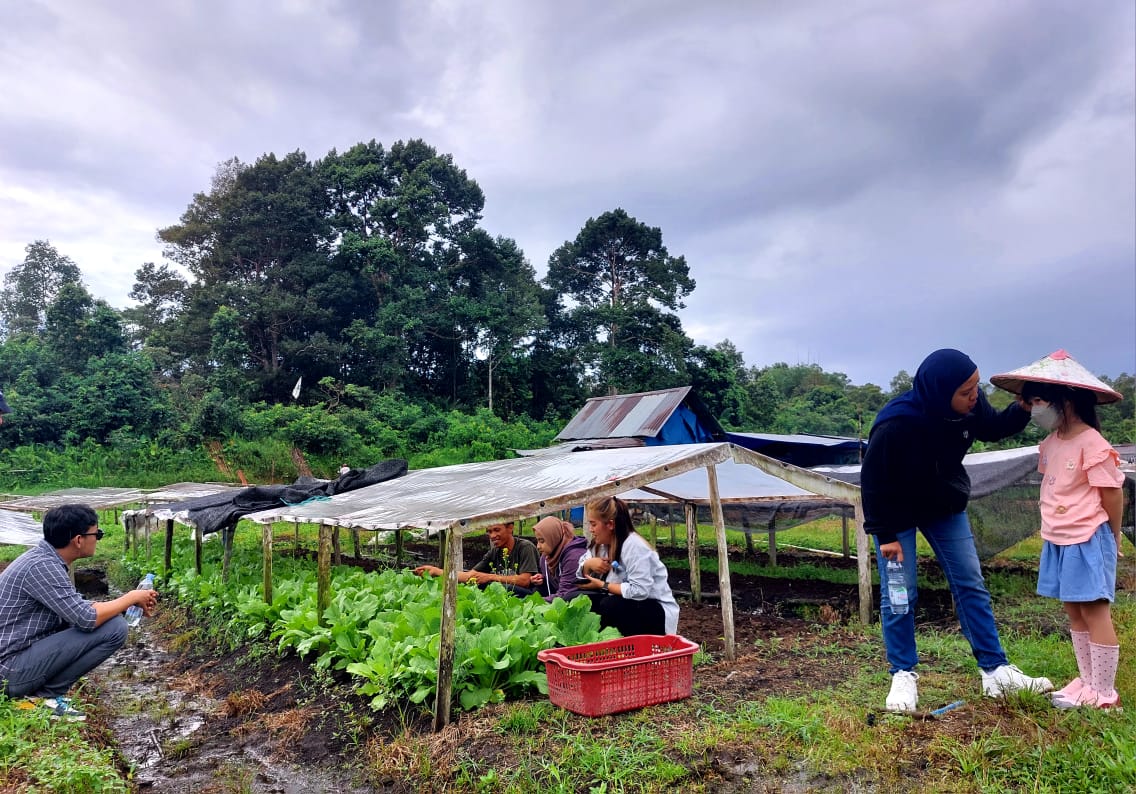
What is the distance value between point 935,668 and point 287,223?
31.9 metres

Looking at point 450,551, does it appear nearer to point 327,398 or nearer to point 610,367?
point 327,398

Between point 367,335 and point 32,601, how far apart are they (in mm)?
25806

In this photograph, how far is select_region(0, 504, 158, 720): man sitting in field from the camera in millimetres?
4641

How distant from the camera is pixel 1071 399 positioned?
3941 mm

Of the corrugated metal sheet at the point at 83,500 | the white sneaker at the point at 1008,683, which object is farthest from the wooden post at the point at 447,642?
the corrugated metal sheet at the point at 83,500

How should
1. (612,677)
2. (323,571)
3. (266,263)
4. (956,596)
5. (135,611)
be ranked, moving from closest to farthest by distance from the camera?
(956,596), (612,677), (135,611), (323,571), (266,263)

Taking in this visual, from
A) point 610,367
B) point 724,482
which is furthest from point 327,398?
point 724,482

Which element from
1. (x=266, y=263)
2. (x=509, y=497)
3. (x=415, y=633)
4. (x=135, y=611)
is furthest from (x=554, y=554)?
(x=266, y=263)

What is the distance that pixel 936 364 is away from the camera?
4.04 metres

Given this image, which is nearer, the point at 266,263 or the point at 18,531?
the point at 18,531

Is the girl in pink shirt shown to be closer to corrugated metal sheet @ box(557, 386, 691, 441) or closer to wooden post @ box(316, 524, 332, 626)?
wooden post @ box(316, 524, 332, 626)

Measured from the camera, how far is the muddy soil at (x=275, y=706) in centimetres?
451

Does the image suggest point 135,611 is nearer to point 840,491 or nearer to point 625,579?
point 625,579

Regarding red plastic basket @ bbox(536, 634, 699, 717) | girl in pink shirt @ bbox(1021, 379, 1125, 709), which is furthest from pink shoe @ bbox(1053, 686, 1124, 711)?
red plastic basket @ bbox(536, 634, 699, 717)
